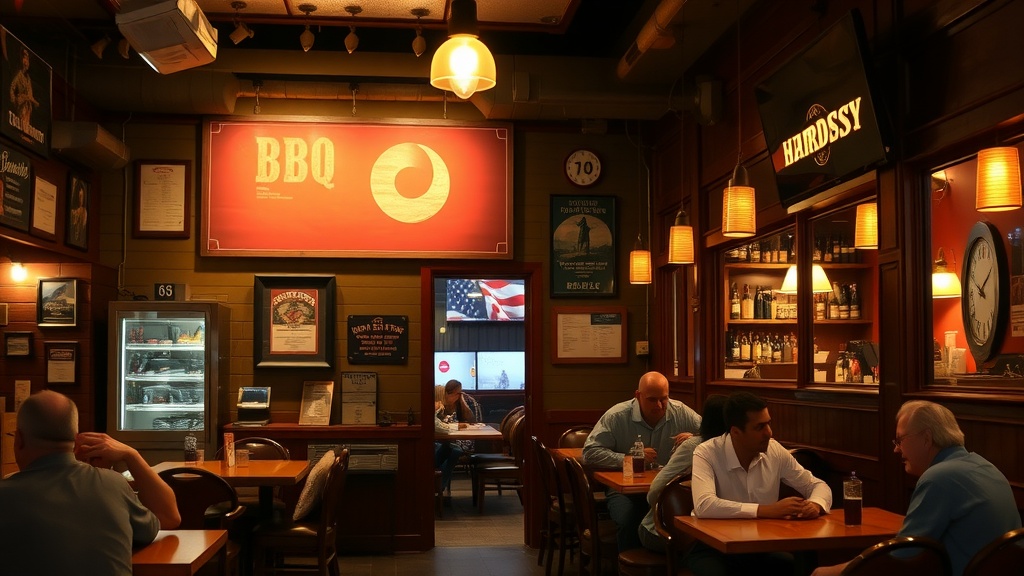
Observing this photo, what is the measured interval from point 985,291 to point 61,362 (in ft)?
21.1

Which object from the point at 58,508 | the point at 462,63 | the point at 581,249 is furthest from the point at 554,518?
the point at 58,508

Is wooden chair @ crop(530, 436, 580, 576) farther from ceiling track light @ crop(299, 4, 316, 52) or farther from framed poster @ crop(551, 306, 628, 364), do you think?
ceiling track light @ crop(299, 4, 316, 52)

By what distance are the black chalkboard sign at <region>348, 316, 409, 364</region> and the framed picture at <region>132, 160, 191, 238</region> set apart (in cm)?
164

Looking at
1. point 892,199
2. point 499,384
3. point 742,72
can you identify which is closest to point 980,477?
point 892,199

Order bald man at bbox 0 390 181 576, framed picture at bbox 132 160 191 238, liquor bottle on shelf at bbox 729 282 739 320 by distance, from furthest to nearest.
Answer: framed picture at bbox 132 160 191 238 < liquor bottle on shelf at bbox 729 282 739 320 < bald man at bbox 0 390 181 576

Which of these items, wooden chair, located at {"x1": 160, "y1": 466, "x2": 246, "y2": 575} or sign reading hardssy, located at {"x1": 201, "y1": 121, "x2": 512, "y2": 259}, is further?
sign reading hardssy, located at {"x1": 201, "y1": 121, "x2": 512, "y2": 259}

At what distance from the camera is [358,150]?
8414mm

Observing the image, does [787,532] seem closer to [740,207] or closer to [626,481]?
[626,481]

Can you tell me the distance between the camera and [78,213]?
7.56 meters

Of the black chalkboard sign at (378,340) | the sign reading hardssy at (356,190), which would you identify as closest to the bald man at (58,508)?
the black chalkboard sign at (378,340)

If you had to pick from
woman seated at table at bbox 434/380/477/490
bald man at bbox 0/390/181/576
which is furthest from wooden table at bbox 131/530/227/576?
woman seated at table at bbox 434/380/477/490

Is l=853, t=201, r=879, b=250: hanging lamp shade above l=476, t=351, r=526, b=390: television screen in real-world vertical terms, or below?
above

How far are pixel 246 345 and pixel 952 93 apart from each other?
5.89m

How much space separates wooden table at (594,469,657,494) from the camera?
5406 millimetres
